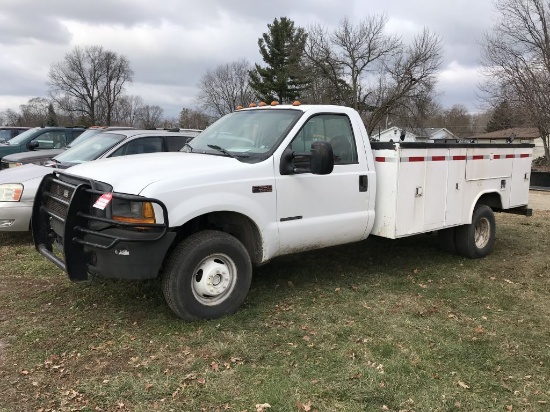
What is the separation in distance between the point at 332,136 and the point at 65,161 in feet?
14.5

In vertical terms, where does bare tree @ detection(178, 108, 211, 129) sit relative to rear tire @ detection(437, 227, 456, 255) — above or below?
above

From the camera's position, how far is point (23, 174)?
7.03m

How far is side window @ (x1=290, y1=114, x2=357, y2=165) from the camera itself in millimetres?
4887

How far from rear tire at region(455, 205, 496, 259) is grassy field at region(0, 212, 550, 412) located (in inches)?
25.8

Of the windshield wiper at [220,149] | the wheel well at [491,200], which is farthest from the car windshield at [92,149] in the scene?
the wheel well at [491,200]

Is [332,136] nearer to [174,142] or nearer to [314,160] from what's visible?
[314,160]

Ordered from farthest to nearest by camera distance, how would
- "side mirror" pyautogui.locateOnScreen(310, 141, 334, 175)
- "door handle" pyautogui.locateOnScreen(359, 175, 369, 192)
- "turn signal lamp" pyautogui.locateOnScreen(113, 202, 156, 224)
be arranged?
"door handle" pyautogui.locateOnScreen(359, 175, 369, 192) < "side mirror" pyautogui.locateOnScreen(310, 141, 334, 175) < "turn signal lamp" pyautogui.locateOnScreen(113, 202, 156, 224)

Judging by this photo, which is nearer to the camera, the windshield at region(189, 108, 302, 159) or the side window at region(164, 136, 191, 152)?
the windshield at region(189, 108, 302, 159)

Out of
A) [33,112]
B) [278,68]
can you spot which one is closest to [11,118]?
[33,112]

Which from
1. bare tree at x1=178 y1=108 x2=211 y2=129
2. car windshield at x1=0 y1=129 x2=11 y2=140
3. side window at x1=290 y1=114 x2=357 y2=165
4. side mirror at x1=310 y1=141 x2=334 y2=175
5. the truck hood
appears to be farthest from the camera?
bare tree at x1=178 y1=108 x2=211 y2=129

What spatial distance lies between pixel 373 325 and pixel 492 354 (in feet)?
3.33

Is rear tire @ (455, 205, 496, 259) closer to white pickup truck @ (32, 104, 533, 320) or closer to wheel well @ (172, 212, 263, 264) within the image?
white pickup truck @ (32, 104, 533, 320)

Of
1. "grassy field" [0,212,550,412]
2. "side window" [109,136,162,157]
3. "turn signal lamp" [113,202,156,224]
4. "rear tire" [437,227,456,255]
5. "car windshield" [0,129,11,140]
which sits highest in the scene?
"car windshield" [0,129,11,140]

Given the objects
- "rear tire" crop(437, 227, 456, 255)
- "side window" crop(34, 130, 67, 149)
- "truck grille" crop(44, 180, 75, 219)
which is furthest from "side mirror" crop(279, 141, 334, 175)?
"side window" crop(34, 130, 67, 149)
